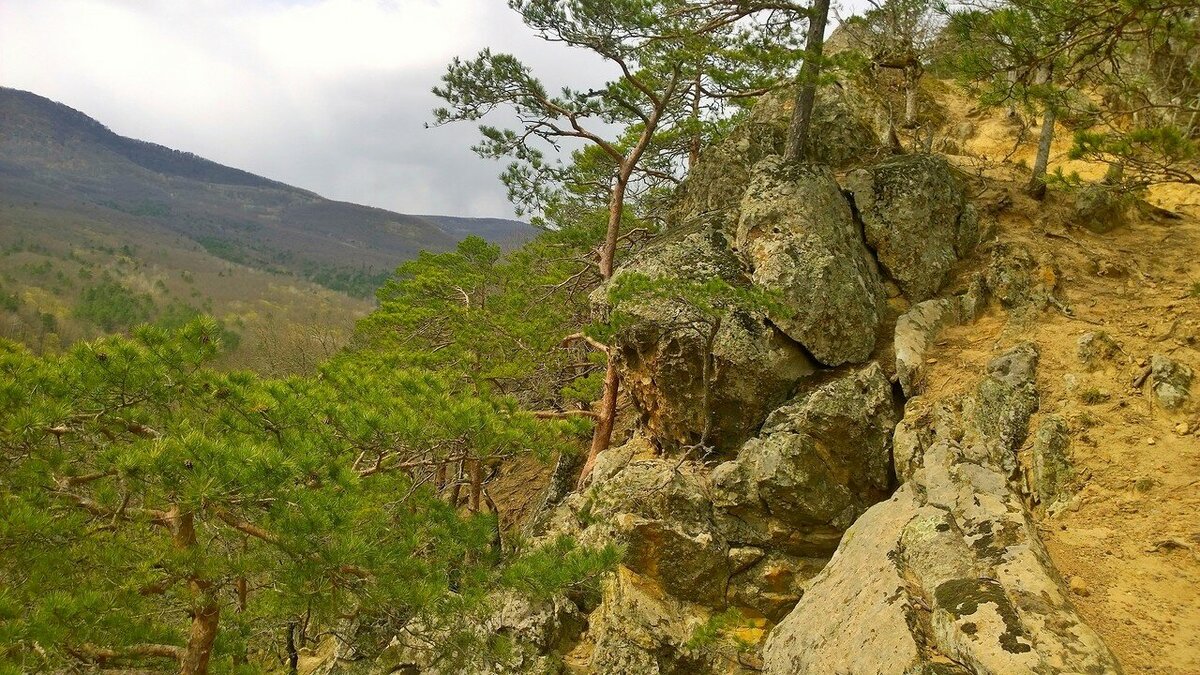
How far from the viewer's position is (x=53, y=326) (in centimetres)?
6444

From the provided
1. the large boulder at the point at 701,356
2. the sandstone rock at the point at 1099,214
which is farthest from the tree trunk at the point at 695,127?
the sandstone rock at the point at 1099,214

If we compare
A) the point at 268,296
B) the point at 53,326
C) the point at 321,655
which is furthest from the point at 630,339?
the point at 268,296

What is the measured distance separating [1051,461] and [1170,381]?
1.20 metres

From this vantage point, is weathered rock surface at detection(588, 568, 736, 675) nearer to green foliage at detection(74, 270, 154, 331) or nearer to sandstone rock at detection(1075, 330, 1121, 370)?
sandstone rock at detection(1075, 330, 1121, 370)

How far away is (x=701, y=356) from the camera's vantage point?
294 inches

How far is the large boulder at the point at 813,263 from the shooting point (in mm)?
7105

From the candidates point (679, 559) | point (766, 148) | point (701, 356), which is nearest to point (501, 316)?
point (701, 356)

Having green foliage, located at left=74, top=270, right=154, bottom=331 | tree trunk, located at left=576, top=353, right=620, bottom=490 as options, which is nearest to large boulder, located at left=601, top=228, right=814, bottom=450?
tree trunk, located at left=576, top=353, right=620, bottom=490

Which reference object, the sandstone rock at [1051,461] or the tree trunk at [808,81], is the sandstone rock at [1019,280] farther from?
the tree trunk at [808,81]

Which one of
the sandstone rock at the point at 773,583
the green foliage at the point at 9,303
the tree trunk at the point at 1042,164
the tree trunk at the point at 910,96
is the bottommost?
the green foliage at the point at 9,303

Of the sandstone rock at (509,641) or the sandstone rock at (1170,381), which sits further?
the sandstone rock at (509,641)

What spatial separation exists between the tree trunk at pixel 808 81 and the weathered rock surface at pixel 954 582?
4.01 m

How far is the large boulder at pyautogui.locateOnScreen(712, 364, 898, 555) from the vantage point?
649cm

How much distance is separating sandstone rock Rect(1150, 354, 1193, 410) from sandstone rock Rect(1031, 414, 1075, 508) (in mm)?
725
